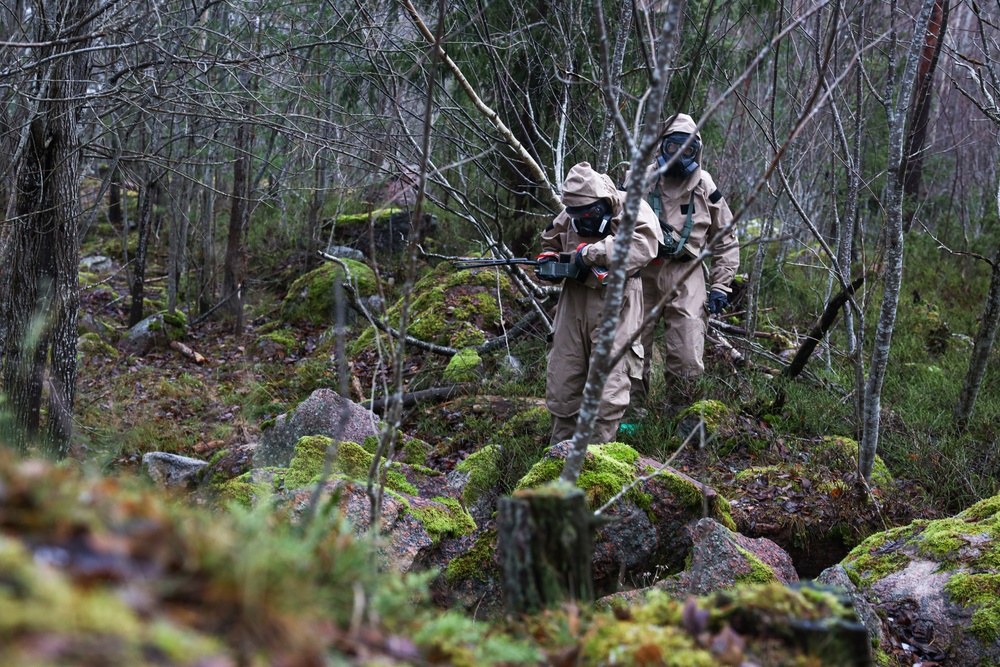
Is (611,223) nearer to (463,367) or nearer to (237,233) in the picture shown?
(463,367)

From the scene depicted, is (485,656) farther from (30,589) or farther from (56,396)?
(56,396)

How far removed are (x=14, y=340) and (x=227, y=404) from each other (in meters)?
3.15

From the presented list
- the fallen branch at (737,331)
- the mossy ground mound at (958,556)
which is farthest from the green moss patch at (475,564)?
the fallen branch at (737,331)

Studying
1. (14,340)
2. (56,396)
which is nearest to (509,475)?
(56,396)

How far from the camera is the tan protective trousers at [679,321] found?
672 centimetres

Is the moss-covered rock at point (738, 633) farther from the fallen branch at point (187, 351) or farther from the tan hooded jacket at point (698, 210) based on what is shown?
the fallen branch at point (187, 351)

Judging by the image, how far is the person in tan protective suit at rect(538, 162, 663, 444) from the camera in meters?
5.38

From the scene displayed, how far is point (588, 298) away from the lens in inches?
225

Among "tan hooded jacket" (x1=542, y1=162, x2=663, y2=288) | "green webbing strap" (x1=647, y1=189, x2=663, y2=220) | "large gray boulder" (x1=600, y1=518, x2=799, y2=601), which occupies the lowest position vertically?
"large gray boulder" (x1=600, y1=518, x2=799, y2=601)

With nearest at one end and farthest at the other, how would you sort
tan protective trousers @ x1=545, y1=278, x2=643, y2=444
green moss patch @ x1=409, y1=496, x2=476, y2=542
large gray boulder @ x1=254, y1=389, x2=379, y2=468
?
green moss patch @ x1=409, y1=496, x2=476, y2=542
large gray boulder @ x1=254, y1=389, x2=379, y2=468
tan protective trousers @ x1=545, y1=278, x2=643, y2=444

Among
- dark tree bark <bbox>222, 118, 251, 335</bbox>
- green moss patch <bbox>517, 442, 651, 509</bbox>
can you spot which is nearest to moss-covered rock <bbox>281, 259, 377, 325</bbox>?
dark tree bark <bbox>222, 118, 251, 335</bbox>

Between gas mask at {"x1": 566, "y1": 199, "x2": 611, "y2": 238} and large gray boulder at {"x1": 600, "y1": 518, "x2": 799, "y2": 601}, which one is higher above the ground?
gas mask at {"x1": 566, "y1": 199, "x2": 611, "y2": 238}

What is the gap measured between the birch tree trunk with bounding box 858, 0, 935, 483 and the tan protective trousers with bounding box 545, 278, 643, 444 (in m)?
1.69

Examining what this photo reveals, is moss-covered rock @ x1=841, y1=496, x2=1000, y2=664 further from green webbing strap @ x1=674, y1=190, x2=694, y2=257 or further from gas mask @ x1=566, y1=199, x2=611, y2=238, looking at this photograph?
green webbing strap @ x1=674, y1=190, x2=694, y2=257
